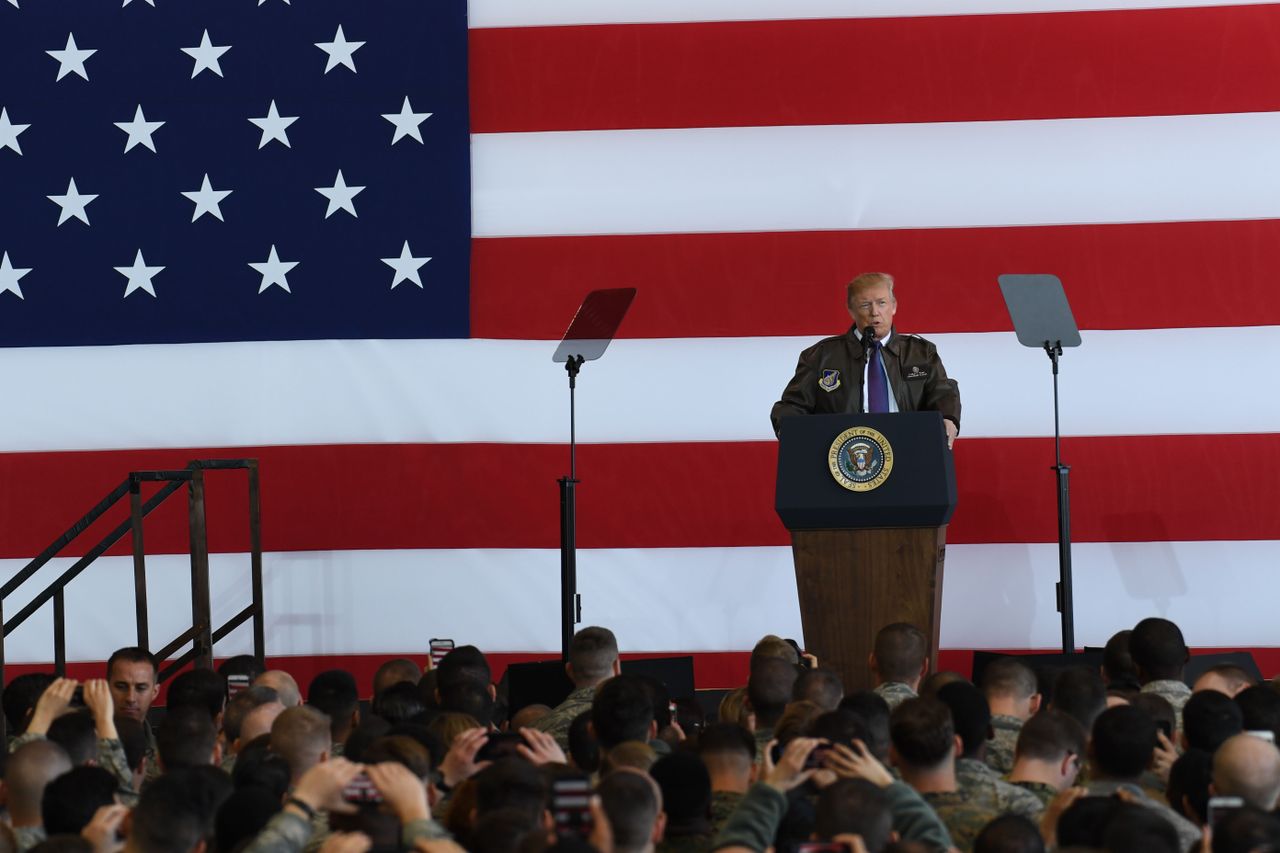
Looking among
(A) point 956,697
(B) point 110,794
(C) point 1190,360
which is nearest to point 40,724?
(B) point 110,794

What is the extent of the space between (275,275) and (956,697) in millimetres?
4285

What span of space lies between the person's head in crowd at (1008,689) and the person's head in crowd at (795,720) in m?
0.61

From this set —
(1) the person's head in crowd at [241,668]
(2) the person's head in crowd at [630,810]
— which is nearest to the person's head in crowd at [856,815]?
(2) the person's head in crowd at [630,810]

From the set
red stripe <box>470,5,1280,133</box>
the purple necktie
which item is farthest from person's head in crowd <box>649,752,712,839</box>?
red stripe <box>470,5,1280,133</box>

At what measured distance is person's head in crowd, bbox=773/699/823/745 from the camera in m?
3.68

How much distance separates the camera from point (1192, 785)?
3248mm

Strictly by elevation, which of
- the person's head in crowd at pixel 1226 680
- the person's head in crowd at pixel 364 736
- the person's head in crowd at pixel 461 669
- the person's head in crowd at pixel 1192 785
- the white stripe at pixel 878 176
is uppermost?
the white stripe at pixel 878 176

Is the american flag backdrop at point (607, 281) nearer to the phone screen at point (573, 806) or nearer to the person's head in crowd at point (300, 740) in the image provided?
the person's head in crowd at point (300, 740)

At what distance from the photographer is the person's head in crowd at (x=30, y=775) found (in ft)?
11.0

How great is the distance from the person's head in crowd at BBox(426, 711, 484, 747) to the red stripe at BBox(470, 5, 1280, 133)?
3776 mm

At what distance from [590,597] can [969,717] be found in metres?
3.60

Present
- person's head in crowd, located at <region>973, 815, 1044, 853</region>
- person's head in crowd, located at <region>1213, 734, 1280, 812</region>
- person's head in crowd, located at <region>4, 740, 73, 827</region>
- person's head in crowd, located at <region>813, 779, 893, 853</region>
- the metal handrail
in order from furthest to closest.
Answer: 1. the metal handrail
2. person's head in crowd, located at <region>4, 740, 73, 827</region>
3. person's head in crowd, located at <region>1213, 734, 1280, 812</region>
4. person's head in crowd, located at <region>813, 779, 893, 853</region>
5. person's head in crowd, located at <region>973, 815, 1044, 853</region>

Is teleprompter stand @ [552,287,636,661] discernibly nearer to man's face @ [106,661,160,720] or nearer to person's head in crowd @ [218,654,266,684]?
person's head in crowd @ [218,654,266,684]

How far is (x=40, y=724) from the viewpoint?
13.5 feet
